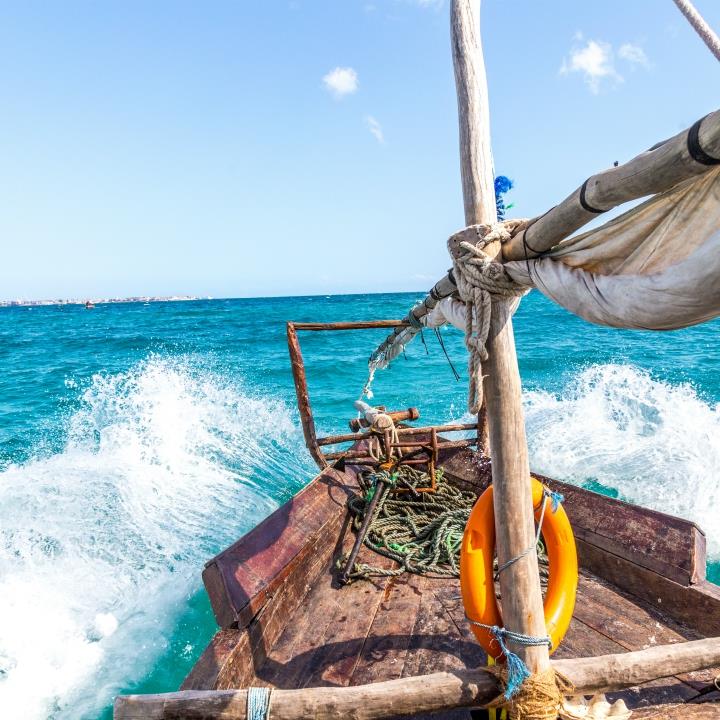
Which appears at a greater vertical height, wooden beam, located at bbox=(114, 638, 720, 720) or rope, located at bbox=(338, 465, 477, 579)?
wooden beam, located at bbox=(114, 638, 720, 720)


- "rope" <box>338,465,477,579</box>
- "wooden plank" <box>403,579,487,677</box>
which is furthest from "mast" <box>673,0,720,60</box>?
"rope" <box>338,465,477,579</box>

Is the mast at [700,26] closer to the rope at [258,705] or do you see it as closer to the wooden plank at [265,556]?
the rope at [258,705]

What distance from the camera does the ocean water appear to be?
14.4 ft

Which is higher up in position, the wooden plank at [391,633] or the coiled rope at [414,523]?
the coiled rope at [414,523]

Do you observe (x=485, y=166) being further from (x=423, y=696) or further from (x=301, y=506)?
(x=301, y=506)

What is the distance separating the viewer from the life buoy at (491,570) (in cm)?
206

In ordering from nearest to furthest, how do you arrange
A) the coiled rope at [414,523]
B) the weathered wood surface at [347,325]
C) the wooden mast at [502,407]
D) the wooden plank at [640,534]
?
1. the wooden mast at [502,407]
2. the wooden plank at [640,534]
3. the coiled rope at [414,523]
4. the weathered wood surface at [347,325]

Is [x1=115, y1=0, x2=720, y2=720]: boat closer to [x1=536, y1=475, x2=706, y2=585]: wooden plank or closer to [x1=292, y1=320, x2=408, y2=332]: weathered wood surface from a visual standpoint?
[x1=536, y1=475, x2=706, y2=585]: wooden plank

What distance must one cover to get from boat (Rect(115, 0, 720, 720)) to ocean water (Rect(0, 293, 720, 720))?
6.78 ft

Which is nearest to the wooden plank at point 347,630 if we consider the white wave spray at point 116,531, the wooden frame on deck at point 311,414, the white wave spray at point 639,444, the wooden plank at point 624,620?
the wooden frame on deck at point 311,414

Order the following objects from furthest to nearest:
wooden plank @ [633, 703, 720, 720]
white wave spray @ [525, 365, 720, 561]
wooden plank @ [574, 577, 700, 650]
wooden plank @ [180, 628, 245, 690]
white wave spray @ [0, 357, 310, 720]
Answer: white wave spray @ [525, 365, 720, 561] < white wave spray @ [0, 357, 310, 720] < wooden plank @ [574, 577, 700, 650] < wooden plank @ [180, 628, 245, 690] < wooden plank @ [633, 703, 720, 720]

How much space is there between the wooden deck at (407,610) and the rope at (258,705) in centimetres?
→ 64

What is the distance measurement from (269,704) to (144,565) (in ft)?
15.0

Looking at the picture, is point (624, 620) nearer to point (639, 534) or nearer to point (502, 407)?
point (639, 534)
